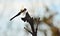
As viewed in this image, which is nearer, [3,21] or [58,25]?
[58,25]

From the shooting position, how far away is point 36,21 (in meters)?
1.38

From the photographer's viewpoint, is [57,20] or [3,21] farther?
[3,21]

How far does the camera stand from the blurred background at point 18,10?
137 cm

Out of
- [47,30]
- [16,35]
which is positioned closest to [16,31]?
[16,35]

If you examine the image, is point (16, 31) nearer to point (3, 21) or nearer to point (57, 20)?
point (3, 21)

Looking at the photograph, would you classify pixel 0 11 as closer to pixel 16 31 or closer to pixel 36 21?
pixel 16 31

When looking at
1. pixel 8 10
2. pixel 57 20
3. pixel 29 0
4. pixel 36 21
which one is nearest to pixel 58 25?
pixel 57 20

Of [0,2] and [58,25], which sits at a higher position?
[0,2]

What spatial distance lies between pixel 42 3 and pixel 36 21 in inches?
6.7

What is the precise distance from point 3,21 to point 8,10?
0.11m

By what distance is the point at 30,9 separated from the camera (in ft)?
4.65

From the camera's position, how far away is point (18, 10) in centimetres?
143

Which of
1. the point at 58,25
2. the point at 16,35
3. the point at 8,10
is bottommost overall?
the point at 16,35

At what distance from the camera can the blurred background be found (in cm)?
137
